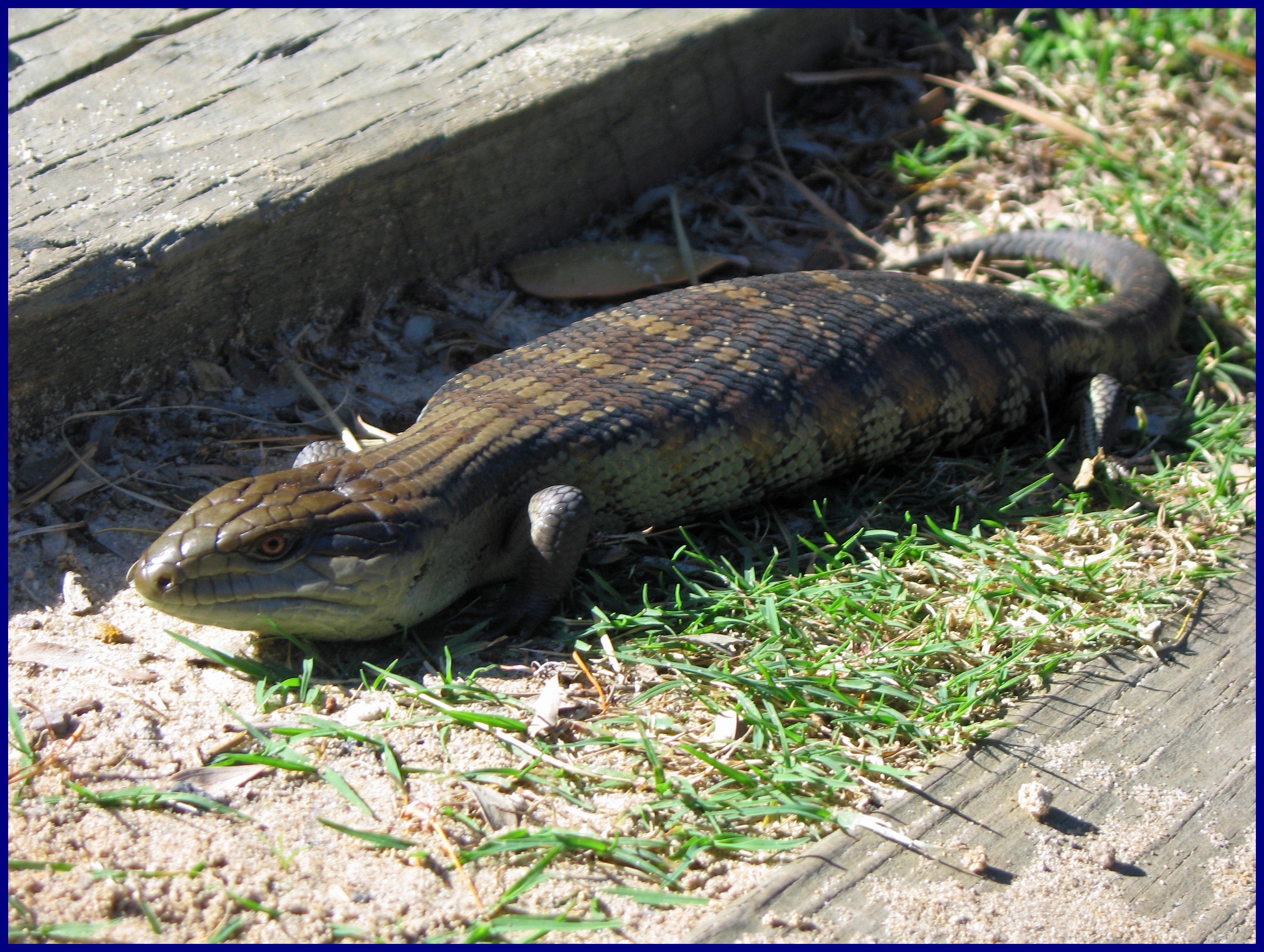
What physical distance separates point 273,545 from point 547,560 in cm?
76

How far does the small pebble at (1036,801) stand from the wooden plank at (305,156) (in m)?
2.98

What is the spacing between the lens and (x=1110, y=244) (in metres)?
4.88

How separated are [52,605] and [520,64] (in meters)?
2.91

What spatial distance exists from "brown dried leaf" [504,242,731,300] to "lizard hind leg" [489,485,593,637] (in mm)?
1612

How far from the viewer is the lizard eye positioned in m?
2.82

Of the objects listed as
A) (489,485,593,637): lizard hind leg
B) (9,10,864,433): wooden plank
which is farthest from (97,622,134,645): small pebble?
(489,485,593,637): lizard hind leg

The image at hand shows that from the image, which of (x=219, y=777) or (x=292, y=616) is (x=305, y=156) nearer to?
(x=292, y=616)

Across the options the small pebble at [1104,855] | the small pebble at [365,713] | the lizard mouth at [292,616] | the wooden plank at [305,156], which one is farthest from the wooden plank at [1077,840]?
the wooden plank at [305,156]

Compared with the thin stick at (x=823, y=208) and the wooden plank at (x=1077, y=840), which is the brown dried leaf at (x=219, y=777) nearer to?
the wooden plank at (x=1077, y=840)

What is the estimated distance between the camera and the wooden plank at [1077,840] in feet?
7.49

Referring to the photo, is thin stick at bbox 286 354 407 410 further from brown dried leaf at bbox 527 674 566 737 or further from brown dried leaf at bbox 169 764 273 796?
brown dried leaf at bbox 169 764 273 796

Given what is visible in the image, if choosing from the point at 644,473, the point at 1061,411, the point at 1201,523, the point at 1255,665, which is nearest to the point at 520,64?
the point at 644,473

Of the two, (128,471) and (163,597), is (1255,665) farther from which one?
(128,471)

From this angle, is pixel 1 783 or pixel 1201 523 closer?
pixel 1 783
